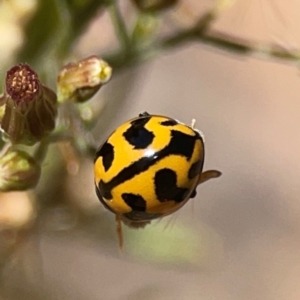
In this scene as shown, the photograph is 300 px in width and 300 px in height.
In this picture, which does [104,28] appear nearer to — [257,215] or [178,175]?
[257,215]

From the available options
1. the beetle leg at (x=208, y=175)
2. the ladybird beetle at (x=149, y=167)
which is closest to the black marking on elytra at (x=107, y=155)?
the ladybird beetle at (x=149, y=167)

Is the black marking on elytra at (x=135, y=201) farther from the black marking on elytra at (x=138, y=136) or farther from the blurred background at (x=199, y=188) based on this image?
the blurred background at (x=199, y=188)

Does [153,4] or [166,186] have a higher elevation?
[153,4]

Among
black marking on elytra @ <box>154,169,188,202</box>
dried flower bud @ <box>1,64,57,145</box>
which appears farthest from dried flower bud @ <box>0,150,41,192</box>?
black marking on elytra @ <box>154,169,188,202</box>

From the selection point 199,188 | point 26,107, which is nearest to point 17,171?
point 26,107

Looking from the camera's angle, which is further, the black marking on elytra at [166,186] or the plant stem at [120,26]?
the plant stem at [120,26]

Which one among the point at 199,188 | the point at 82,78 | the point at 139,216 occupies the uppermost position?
the point at 82,78

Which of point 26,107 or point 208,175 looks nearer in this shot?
point 26,107

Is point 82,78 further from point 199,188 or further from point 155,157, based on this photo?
point 199,188
